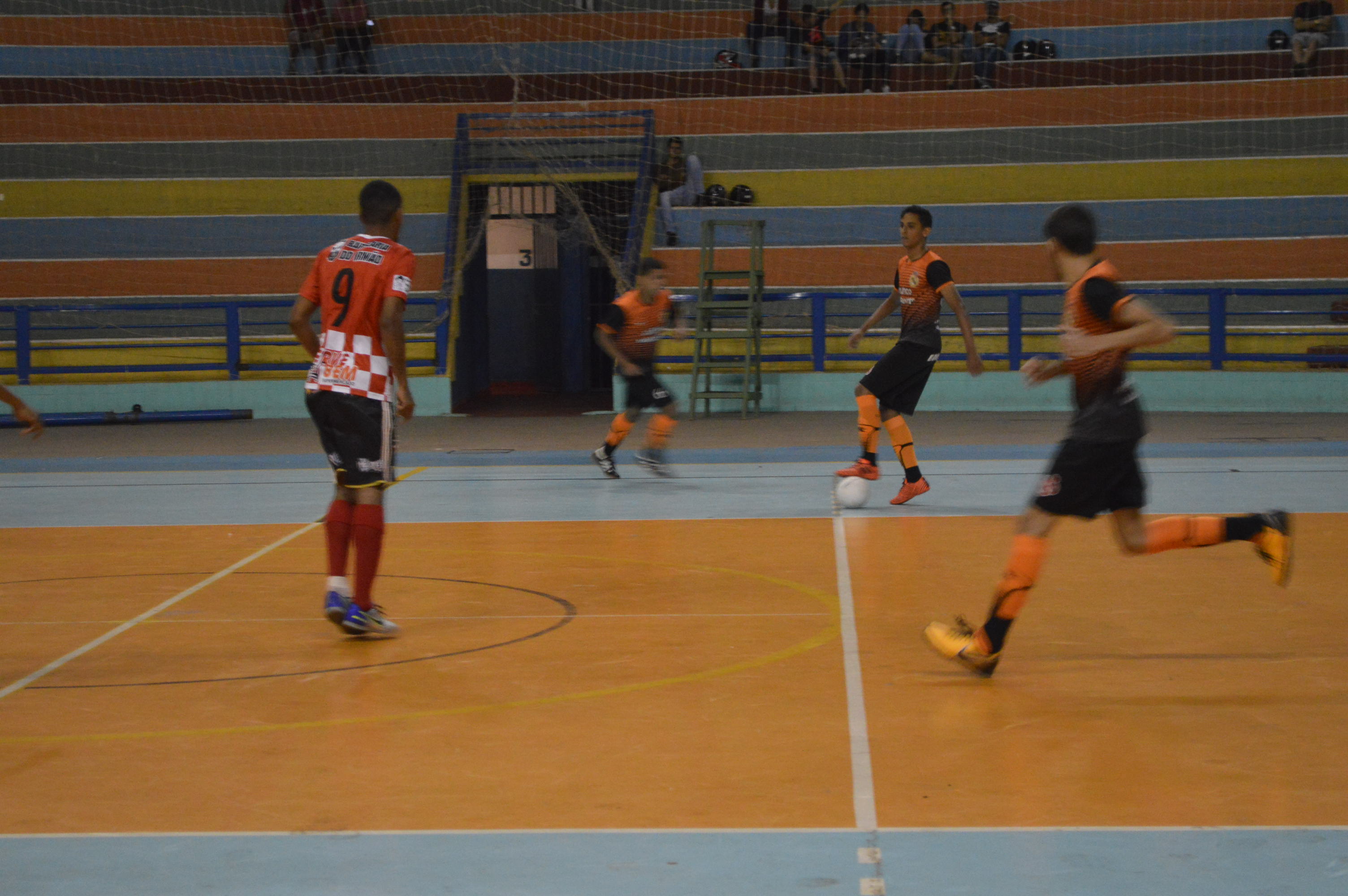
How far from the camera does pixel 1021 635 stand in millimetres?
6234

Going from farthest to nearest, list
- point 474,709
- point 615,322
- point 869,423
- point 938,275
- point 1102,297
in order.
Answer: point 615,322 → point 869,423 → point 938,275 → point 1102,297 → point 474,709

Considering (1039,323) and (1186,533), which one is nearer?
(1186,533)

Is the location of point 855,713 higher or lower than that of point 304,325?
lower

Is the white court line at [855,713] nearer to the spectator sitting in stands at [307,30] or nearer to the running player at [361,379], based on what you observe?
the running player at [361,379]

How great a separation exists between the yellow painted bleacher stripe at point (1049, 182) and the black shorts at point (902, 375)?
40.0ft

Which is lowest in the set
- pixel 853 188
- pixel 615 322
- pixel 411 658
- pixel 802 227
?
pixel 411 658

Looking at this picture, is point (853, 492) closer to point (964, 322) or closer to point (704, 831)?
point (964, 322)

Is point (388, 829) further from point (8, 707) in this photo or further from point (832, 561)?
point (832, 561)

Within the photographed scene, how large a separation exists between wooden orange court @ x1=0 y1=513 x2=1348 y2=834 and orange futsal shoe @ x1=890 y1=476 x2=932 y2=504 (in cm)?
171

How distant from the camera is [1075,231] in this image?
535 cm

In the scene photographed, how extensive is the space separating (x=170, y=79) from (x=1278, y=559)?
70.1ft

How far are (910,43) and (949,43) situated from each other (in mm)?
692

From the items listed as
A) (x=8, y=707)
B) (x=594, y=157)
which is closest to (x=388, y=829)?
(x=8, y=707)

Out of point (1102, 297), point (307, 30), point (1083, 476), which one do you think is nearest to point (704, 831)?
point (1083, 476)
